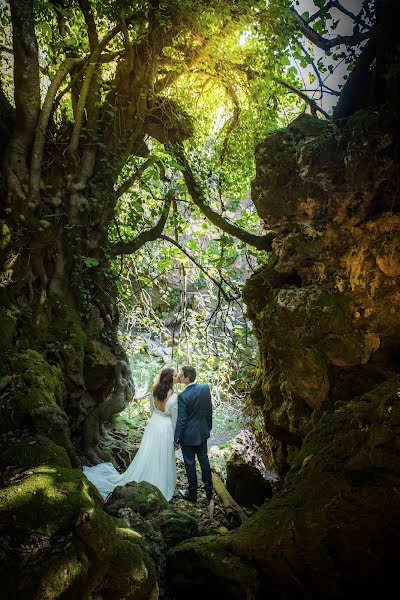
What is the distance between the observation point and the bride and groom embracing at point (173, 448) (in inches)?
217

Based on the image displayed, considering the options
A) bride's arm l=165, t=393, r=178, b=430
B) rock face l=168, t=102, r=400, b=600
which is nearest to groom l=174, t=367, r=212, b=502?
bride's arm l=165, t=393, r=178, b=430

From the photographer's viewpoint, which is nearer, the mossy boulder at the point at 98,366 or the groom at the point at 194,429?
the mossy boulder at the point at 98,366

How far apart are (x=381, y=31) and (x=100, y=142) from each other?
3.87 meters

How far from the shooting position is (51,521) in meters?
1.96

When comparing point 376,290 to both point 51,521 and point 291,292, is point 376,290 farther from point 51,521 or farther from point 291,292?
point 51,521

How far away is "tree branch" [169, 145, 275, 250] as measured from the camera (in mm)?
5445

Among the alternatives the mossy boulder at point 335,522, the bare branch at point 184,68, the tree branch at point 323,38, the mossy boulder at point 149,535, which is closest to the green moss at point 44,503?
the mossy boulder at point 149,535

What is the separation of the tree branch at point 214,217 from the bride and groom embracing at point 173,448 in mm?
2355

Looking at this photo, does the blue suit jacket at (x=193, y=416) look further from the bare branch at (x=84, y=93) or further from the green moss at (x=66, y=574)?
the bare branch at (x=84, y=93)

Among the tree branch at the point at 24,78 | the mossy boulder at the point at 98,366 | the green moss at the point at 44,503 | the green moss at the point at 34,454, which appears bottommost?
the green moss at the point at 44,503

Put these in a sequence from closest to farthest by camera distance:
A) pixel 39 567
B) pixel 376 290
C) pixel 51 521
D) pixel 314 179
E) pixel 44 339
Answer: pixel 39 567, pixel 51 521, pixel 376 290, pixel 314 179, pixel 44 339

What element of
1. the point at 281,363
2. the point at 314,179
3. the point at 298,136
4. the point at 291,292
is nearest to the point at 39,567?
the point at 281,363

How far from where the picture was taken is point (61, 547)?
190 centimetres

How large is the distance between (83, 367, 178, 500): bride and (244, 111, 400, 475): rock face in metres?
2.14
